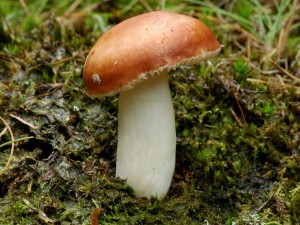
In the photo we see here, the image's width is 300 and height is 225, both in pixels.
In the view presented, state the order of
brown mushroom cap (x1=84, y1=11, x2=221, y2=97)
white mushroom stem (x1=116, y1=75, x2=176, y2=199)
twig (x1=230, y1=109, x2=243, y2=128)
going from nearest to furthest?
brown mushroom cap (x1=84, y1=11, x2=221, y2=97) < white mushroom stem (x1=116, y1=75, x2=176, y2=199) < twig (x1=230, y1=109, x2=243, y2=128)

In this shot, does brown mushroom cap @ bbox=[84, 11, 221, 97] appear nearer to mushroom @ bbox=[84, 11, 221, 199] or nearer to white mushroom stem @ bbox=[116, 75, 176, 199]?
mushroom @ bbox=[84, 11, 221, 199]

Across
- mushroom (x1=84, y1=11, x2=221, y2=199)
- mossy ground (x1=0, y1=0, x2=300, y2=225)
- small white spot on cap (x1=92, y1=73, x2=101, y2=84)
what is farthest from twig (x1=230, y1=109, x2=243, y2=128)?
small white spot on cap (x1=92, y1=73, x2=101, y2=84)

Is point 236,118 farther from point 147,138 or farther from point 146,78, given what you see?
point 146,78

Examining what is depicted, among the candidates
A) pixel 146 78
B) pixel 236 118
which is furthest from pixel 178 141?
pixel 146 78

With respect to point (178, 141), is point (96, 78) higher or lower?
higher

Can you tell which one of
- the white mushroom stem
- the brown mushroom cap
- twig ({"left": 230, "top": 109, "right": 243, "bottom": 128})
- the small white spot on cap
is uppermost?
the brown mushroom cap

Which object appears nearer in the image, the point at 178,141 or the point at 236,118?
the point at 178,141

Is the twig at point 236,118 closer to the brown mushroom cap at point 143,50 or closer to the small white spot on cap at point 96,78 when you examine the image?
the brown mushroom cap at point 143,50

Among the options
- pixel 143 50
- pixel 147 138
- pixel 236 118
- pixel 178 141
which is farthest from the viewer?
pixel 236 118
